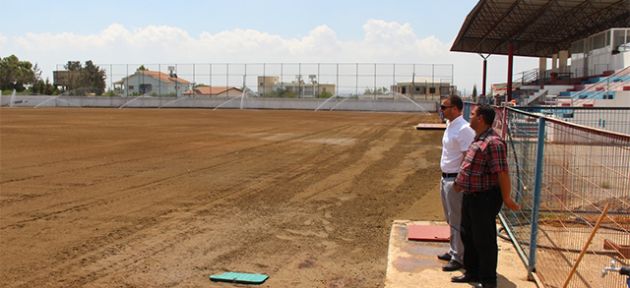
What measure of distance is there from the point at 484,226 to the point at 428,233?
7.79ft

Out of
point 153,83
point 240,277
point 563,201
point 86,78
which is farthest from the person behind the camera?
point 86,78

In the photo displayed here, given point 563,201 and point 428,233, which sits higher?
point 563,201

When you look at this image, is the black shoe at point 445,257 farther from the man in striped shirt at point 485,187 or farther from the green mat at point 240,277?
the green mat at point 240,277

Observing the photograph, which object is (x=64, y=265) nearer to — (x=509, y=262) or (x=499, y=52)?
(x=509, y=262)

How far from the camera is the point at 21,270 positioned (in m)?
6.34

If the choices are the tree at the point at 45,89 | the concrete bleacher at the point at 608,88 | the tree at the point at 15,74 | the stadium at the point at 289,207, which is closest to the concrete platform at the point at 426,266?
the stadium at the point at 289,207

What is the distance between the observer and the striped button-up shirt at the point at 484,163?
5184mm

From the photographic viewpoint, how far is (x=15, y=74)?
10312 cm

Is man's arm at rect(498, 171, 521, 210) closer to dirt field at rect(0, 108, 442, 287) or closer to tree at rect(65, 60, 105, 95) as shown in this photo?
dirt field at rect(0, 108, 442, 287)

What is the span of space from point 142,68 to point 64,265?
286ft

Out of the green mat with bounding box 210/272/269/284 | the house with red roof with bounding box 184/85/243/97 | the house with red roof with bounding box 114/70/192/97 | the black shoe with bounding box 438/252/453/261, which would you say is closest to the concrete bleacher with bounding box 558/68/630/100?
the black shoe with bounding box 438/252/453/261

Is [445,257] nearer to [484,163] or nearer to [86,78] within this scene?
[484,163]

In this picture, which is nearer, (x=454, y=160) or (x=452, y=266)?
(x=454, y=160)

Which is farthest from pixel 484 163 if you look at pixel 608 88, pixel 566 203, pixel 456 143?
pixel 608 88
